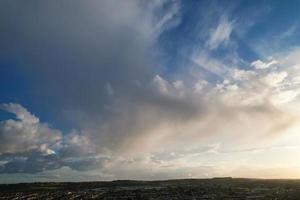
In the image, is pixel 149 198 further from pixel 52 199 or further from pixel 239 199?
pixel 52 199

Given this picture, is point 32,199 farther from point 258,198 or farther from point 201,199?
point 258,198

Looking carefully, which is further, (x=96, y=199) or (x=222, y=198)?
(x=96, y=199)

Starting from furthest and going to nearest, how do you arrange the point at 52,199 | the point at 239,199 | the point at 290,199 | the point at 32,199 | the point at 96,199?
the point at 32,199 → the point at 52,199 → the point at 96,199 → the point at 239,199 → the point at 290,199

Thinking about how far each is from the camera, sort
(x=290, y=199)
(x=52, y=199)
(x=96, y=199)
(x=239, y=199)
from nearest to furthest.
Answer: (x=290, y=199), (x=239, y=199), (x=96, y=199), (x=52, y=199)

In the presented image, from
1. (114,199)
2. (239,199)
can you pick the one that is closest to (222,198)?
(239,199)

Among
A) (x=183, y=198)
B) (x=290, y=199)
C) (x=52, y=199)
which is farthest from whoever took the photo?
(x=52, y=199)

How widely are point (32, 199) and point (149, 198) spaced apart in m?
47.8

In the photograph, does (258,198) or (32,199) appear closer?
(258,198)

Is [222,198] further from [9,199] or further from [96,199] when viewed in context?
[9,199]

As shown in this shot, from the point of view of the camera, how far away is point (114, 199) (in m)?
100

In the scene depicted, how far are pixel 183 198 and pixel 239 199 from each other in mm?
15428

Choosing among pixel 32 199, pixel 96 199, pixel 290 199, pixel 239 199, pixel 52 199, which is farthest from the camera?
pixel 32 199

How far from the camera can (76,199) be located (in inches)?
4262

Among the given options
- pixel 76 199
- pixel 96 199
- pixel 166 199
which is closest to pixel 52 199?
pixel 76 199
